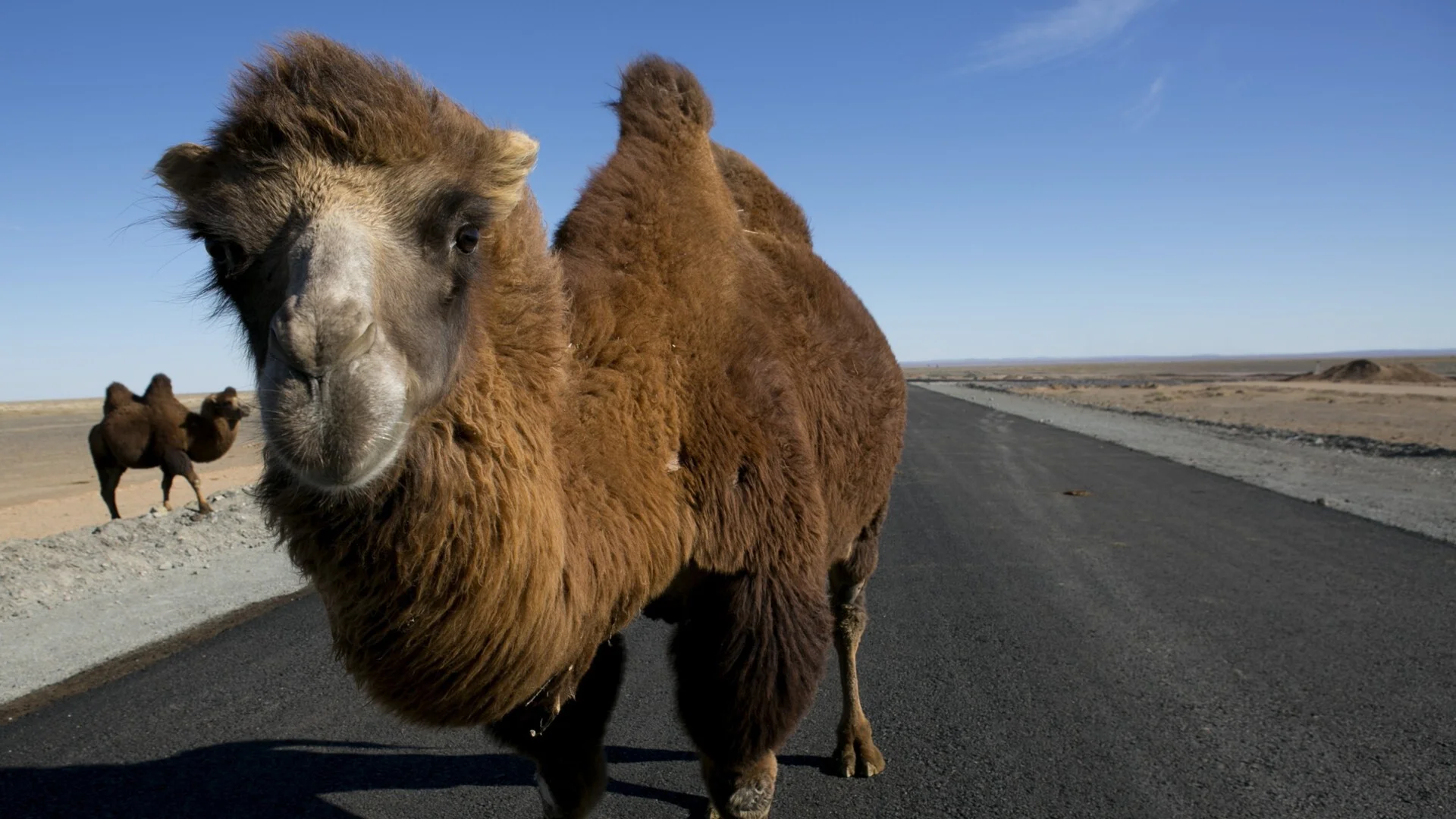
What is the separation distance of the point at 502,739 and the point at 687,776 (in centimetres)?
148

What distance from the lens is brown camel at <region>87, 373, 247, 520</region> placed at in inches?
512

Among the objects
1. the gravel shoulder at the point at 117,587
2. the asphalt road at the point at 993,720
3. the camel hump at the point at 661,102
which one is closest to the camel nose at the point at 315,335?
the camel hump at the point at 661,102

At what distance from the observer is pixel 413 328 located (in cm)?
204

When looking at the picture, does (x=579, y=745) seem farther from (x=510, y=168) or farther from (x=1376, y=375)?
(x=1376, y=375)

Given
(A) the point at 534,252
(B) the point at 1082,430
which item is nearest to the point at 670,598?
(A) the point at 534,252

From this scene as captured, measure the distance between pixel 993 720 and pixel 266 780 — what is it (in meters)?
3.36

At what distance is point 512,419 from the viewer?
229 cm

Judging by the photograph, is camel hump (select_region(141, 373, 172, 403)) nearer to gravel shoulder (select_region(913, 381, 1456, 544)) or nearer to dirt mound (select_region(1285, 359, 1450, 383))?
gravel shoulder (select_region(913, 381, 1456, 544))

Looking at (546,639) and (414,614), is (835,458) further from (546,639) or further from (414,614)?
(414,614)

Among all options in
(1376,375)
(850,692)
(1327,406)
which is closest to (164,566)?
(850,692)

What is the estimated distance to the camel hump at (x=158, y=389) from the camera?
13641 millimetres

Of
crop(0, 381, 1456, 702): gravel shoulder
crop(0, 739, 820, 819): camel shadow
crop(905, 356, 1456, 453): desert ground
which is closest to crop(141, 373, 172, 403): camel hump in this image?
crop(0, 381, 1456, 702): gravel shoulder

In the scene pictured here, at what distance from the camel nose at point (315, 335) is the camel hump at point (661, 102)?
2.14 metres

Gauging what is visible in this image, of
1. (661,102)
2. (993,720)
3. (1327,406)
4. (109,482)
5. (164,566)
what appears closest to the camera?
(661,102)
